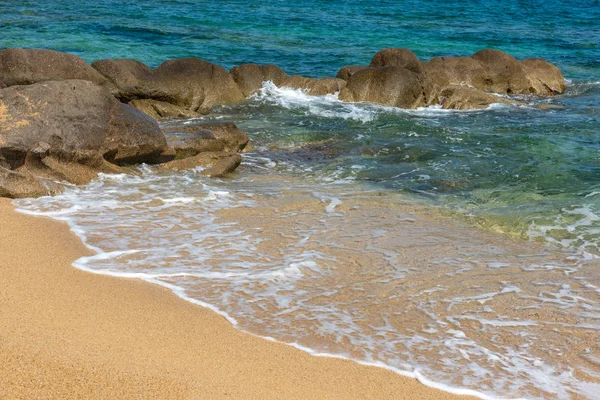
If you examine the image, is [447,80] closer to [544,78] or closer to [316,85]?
[544,78]

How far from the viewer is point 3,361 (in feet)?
13.7

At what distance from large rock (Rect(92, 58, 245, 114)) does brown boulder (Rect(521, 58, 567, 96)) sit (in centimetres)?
668

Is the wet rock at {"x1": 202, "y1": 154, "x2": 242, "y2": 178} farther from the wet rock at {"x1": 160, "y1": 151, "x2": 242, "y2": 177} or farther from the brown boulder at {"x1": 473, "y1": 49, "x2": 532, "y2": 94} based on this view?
the brown boulder at {"x1": 473, "y1": 49, "x2": 532, "y2": 94}

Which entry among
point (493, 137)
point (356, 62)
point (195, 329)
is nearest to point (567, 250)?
point (195, 329)

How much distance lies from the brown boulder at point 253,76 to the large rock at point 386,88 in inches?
56.1

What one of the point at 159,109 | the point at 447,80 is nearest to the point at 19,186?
the point at 159,109

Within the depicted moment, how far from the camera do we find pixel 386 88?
1481 cm

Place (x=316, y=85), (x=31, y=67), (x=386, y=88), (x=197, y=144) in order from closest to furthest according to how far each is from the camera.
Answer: (x=197, y=144)
(x=31, y=67)
(x=386, y=88)
(x=316, y=85)

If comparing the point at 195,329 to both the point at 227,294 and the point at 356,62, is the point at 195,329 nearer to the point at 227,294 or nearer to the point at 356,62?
the point at 227,294

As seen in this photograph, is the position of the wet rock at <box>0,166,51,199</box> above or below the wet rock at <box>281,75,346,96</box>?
above

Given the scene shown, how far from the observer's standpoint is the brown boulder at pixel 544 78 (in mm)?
17047

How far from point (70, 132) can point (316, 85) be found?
771 cm

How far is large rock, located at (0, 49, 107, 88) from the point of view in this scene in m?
11.3

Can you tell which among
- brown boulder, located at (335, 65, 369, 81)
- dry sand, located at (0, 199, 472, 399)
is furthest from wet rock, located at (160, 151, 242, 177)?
brown boulder, located at (335, 65, 369, 81)
